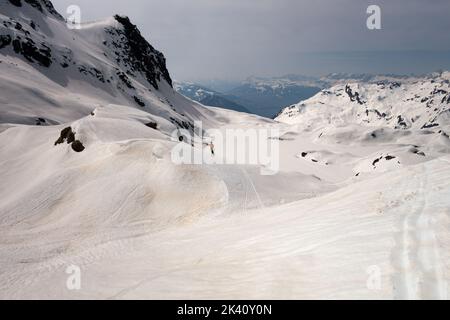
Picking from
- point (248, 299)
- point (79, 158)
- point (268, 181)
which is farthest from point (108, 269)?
point (79, 158)

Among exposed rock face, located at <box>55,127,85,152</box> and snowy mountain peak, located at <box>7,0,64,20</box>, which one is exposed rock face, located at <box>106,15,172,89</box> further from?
exposed rock face, located at <box>55,127,85,152</box>

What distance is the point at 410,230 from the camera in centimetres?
905

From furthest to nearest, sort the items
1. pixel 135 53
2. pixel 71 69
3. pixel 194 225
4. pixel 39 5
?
pixel 135 53
pixel 39 5
pixel 71 69
pixel 194 225

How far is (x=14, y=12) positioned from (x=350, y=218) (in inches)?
5599

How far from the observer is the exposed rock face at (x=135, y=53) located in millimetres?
152262

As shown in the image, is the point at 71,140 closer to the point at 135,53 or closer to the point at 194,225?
the point at 194,225

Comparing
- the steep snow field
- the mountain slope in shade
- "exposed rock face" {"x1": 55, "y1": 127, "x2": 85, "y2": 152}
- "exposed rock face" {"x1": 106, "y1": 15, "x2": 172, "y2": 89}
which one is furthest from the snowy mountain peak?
"exposed rock face" {"x1": 55, "y1": 127, "x2": 85, "y2": 152}

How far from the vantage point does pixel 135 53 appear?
159 m

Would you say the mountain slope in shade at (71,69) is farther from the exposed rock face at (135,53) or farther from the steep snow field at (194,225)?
the steep snow field at (194,225)

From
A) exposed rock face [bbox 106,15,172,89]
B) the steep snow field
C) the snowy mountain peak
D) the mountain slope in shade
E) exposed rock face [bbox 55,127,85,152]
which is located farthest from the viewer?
exposed rock face [bbox 106,15,172,89]

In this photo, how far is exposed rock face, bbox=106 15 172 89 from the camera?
152262 mm

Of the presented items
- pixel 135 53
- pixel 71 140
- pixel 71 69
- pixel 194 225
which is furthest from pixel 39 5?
pixel 194 225

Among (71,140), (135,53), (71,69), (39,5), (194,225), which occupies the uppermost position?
(39,5)

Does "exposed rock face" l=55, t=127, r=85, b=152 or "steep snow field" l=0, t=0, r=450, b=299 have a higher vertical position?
"exposed rock face" l=55, t=127, r=85, b=152
